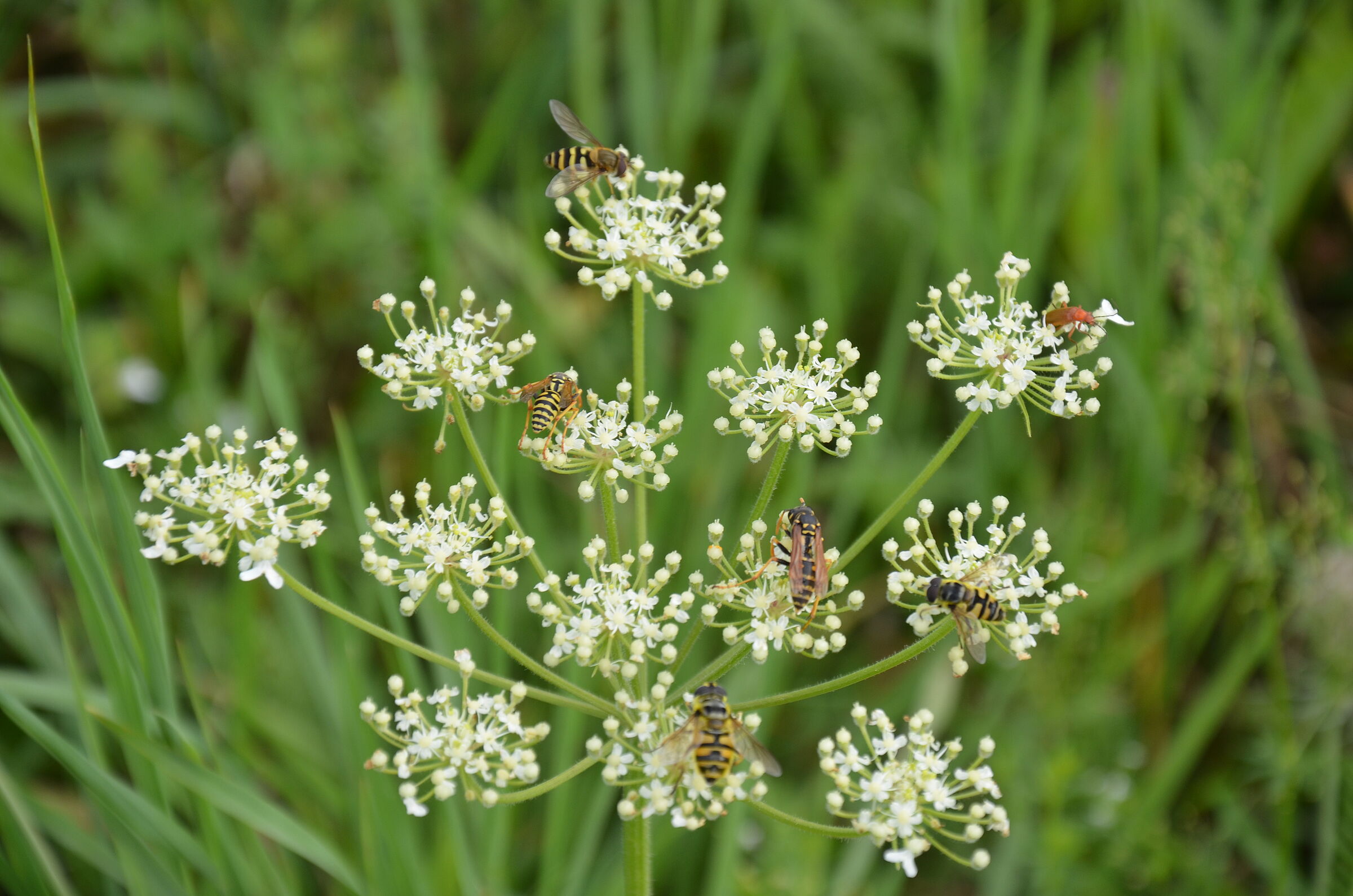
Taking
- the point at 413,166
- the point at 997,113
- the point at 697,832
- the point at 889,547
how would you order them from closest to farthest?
1. the point at 889,547
2. the point at 697,832
3. the point at 413,166
4. the point at 997,113

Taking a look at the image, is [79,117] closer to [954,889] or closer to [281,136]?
[281,136]

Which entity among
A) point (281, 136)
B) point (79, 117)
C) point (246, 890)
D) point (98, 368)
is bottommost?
point (246, 890)

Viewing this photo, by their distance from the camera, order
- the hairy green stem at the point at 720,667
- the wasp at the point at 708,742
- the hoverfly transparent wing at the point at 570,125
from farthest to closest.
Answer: the hoverfly transparent wing at the point at 570,125, the hairy green stem at the point at 720,667, the wasp at the point at 708,742

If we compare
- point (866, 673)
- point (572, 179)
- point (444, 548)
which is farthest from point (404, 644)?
point (572, 179)

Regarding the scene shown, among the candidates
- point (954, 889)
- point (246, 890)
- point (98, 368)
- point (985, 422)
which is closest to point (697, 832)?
point (954, 889)

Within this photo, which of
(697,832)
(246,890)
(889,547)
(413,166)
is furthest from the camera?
(413,166)

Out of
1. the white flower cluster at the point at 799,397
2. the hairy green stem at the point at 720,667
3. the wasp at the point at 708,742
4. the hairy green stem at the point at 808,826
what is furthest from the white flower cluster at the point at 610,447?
the hairy green stem at the point at 808,826

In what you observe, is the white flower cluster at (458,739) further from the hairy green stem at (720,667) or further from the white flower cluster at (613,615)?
the hairy green stem at (720,667)

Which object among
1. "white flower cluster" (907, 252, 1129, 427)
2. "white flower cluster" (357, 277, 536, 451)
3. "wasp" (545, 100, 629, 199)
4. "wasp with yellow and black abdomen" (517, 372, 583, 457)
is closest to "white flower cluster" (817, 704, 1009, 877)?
"white flower cluster" (907, 252, 1129, 427)
